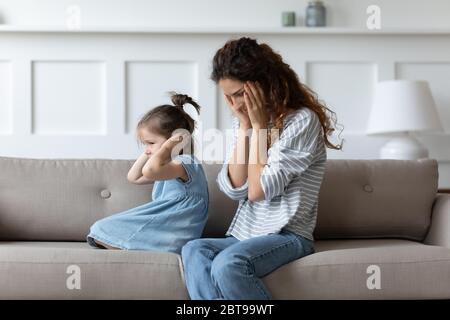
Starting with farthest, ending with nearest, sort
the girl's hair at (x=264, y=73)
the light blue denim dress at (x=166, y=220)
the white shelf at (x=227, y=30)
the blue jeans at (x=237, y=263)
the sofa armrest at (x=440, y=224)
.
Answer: the white shelf at (x=227, y=30), the sofa armrest at (x=440, y=224), the light blue denim dress at (x=166, y=220), the girl's hair at (x=264, y=73), the blue jeans at (x=237, y=263)

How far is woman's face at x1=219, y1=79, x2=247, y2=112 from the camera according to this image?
201cm

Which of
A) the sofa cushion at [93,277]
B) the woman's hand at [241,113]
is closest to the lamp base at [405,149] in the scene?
the woman's hand at [241,113]

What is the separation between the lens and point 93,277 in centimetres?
192

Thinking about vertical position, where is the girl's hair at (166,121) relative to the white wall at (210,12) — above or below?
below

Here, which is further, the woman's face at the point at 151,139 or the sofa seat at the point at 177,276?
the woman's face at the point at 151,139

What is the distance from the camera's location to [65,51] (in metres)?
3.40

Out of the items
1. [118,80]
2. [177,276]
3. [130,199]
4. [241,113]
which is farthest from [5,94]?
[177,276]

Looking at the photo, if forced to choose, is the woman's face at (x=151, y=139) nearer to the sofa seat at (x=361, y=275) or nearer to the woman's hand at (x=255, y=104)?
the woman's hand at (x=255, y=104)

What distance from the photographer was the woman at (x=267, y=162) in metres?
1.92

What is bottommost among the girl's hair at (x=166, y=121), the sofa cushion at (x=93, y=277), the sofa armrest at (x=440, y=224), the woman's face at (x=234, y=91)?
the sofa cushion at (x=93, y=277)

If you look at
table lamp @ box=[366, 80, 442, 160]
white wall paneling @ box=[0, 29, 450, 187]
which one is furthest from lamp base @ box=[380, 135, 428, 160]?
white wall paneling @ box=[0, 29, 450, 187]

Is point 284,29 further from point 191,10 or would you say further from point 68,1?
point 68,1

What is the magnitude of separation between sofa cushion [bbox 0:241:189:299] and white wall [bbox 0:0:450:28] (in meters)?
1.74
